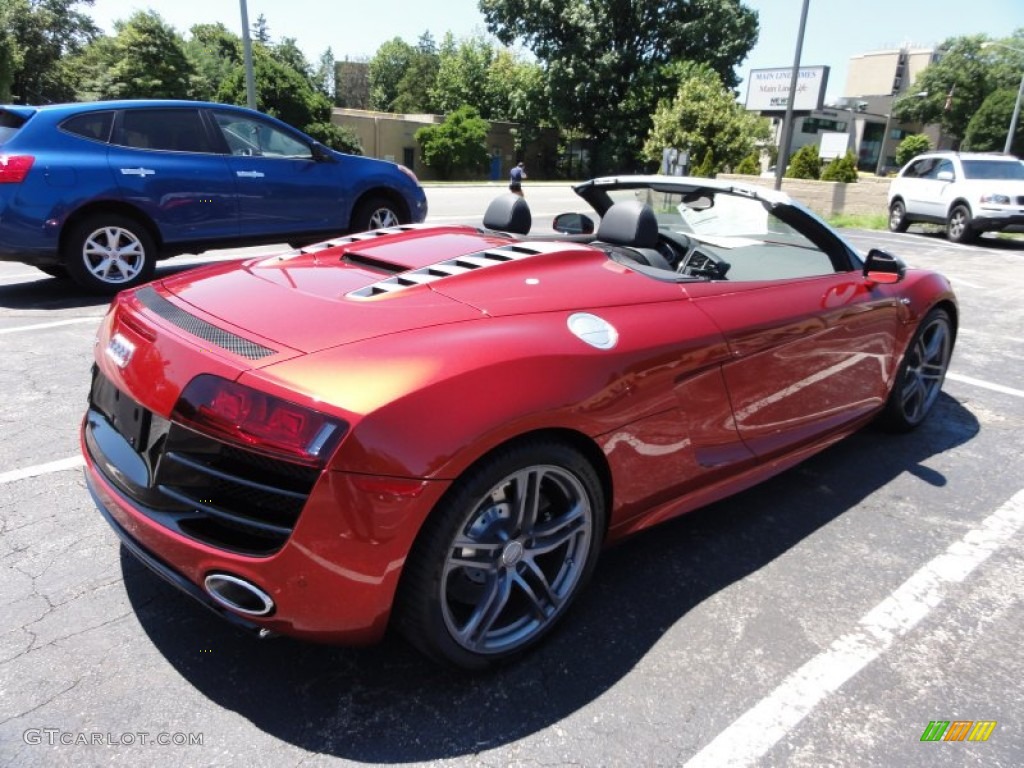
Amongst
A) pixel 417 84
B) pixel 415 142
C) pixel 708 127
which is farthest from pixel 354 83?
pixel 708 127

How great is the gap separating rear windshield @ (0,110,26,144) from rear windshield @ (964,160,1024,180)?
15.7 metres

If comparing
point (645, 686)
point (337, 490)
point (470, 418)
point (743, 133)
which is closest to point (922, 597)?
point (645, 686)

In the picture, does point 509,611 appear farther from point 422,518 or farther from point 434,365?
point 434,365

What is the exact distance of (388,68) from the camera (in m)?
87.6

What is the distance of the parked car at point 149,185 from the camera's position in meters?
5.79

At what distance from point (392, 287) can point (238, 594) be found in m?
0.99

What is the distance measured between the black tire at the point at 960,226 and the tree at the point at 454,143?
3404 cm

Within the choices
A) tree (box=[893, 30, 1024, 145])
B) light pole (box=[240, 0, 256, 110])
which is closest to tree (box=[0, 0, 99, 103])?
light pole (box=[240, 0, 256, 110])

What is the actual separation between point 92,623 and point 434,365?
142 centimetres

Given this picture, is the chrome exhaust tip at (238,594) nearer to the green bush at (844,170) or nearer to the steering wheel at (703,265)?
the steering wheel at (703,265)

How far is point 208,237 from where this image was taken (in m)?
6.74

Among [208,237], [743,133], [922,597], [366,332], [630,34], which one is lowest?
[922,597]

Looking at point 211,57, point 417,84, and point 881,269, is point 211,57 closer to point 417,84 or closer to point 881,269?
point 417,84

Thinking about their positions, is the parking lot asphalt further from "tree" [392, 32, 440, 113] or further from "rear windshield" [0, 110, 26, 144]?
"tree" [392, 32, 440, 113]
